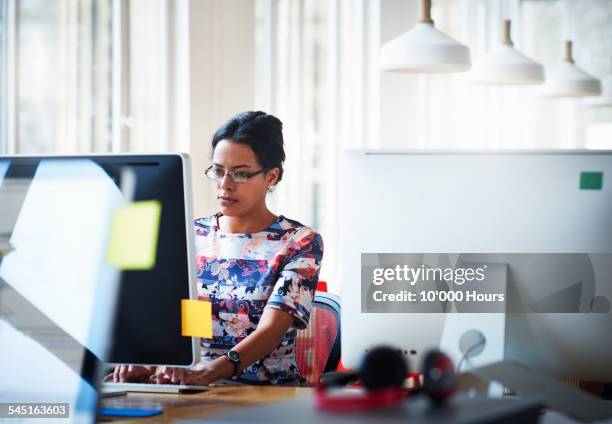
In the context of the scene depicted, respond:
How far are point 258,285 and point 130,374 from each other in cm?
53

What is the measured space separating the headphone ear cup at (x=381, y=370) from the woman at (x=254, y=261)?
4.13 feet

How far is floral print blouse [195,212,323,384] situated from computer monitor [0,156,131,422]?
2.34ft

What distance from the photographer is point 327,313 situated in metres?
2.84

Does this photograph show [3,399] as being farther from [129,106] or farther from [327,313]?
[129,106]

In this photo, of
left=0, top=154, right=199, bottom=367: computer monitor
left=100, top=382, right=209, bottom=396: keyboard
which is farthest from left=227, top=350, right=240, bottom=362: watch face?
left=0, top=154, right=199, bottom=367: computer monitor

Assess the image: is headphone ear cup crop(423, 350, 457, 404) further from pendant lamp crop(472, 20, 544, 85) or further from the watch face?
pendant lamp crop(472, 20, 544, 85)

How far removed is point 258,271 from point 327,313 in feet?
0.88

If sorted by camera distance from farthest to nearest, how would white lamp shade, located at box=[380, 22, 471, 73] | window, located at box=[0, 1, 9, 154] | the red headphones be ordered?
window, located at box=[0, 1, 9, 154] → white lamp shade, located at box=[380, 22, 471, 73] → the red headphones

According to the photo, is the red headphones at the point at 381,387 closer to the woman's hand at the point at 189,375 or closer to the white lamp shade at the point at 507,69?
the woman's hand at the point at 189,375

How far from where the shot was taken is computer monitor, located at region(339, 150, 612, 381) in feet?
6.45

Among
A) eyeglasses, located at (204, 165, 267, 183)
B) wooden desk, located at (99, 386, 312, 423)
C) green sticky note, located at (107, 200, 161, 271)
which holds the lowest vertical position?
wooden desk, located at (99, 386, 312, 423)

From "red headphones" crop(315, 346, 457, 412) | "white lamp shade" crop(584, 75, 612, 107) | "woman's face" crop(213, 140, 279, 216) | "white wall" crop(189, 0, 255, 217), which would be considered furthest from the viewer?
"white lamp shade" crop(584, 75, 612, 107)

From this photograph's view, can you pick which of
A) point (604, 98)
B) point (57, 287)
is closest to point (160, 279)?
point (57, 287)

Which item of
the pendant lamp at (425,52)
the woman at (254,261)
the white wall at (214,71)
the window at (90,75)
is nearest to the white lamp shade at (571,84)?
the white wall at (214,71)
